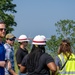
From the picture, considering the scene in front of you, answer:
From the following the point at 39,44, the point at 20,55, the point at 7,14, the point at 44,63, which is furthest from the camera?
the point at 7,14

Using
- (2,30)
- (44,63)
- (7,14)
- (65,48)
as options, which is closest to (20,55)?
(65,48)

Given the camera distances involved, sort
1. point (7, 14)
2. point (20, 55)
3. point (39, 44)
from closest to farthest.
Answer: point (39, 44)
point (20, 55)
point (7, 14)

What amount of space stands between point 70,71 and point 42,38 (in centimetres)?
122

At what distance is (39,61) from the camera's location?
6793mm

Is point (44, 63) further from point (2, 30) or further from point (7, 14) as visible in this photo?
point (7, 14)

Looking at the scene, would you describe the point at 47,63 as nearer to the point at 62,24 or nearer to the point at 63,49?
the point at 63,49

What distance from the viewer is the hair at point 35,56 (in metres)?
6.85

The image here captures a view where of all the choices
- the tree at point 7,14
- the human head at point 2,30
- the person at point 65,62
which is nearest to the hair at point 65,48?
the person at point 65,62

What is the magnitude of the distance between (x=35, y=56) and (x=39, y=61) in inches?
5.2

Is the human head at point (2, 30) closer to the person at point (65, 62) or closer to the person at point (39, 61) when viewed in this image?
the person at point (39, 61)

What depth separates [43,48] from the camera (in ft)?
22.8

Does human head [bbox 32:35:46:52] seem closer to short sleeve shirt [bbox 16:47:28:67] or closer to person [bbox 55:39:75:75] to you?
person [bbox 55:39:75:75]

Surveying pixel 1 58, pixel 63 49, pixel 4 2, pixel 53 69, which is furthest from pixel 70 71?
pixel 4 2

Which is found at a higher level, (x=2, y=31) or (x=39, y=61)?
(x=2, y=31)
